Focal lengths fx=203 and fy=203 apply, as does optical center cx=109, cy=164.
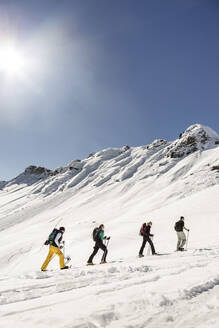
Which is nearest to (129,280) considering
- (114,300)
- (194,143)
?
(114,300)

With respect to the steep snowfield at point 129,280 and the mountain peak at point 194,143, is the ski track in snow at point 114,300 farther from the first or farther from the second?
the mountain peak at point 194,143

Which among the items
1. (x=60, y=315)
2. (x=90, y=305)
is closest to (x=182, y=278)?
(x=90, y=305)

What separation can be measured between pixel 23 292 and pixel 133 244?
13564mm

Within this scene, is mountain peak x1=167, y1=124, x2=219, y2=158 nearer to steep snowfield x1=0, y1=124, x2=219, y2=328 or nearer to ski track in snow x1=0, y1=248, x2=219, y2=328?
steep snowfield x1=0, y1=124, x2=219, y2=328

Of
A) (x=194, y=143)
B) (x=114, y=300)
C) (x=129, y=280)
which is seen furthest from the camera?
Result: (x=194, y=143)

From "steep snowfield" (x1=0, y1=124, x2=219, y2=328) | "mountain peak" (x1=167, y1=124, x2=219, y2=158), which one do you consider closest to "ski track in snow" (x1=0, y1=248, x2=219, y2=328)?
"steep snowfield" (x1=0, y1=124, x2=219, y2=328)

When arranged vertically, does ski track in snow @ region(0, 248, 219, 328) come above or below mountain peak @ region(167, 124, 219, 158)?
below

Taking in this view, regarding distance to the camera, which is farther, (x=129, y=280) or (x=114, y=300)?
(x=129, y=280)

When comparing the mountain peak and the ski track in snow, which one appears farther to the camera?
the mountain peak

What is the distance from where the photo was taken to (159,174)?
71.7 m

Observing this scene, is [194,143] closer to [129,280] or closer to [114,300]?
[129,280]

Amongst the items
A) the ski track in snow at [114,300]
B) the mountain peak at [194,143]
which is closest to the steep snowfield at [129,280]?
the ski track in snow at [114,300]

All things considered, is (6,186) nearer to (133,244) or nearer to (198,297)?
(133,244)

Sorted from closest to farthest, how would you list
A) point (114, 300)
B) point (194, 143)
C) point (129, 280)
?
point (114, 300), point (129, 280), point (194, 143)
